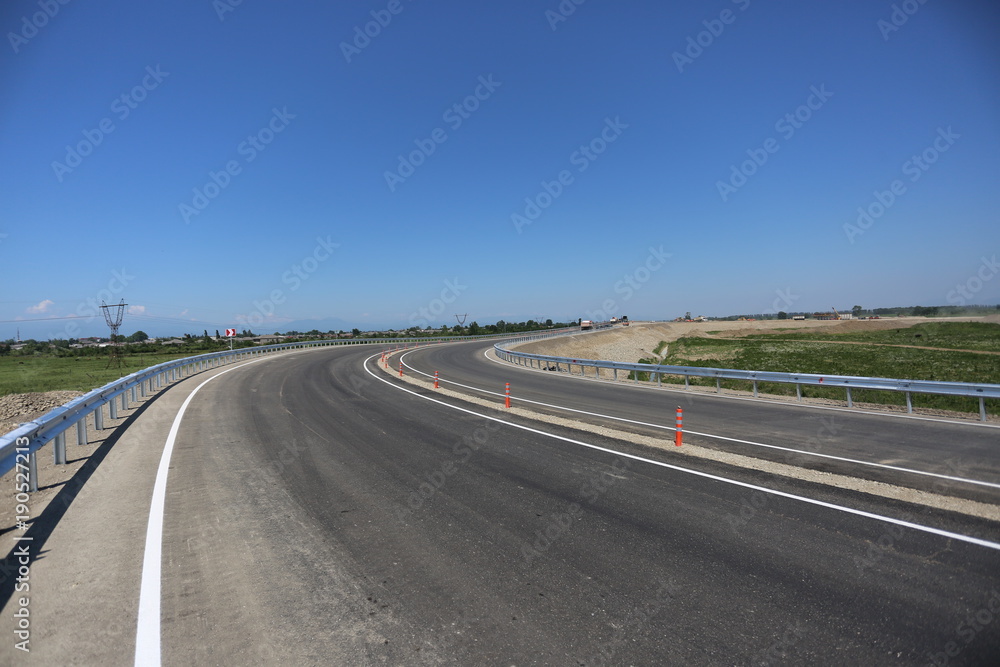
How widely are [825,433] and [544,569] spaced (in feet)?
29.5

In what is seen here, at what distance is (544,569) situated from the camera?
4.61 meters

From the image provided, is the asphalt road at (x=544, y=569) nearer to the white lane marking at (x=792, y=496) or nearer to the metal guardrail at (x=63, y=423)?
the white lane marking at (x=792, y=496)

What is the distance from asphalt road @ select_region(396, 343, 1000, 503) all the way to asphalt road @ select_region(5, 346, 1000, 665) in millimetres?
1594

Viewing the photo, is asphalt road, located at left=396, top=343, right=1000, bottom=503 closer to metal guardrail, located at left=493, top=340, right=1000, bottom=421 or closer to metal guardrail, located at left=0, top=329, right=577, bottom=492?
metal guardrail, located at left=493, top=340, right=1000, bottom=421

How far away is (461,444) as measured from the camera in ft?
32.0

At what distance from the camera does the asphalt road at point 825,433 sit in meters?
7.60

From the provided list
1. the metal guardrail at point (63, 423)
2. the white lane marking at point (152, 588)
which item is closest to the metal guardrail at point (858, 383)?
the white lane marking at point (152, 588)

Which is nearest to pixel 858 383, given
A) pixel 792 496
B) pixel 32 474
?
pixel 792 496

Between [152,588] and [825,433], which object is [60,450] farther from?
[825,433]

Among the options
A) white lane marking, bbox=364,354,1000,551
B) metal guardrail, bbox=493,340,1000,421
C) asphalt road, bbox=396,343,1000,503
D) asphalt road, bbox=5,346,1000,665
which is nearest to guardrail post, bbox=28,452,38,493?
Result: asphalt road, bbox=5,346,1000,665

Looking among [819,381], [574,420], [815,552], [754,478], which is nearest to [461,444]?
[574,420]

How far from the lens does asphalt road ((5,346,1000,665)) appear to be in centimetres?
350

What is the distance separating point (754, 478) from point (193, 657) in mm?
7259

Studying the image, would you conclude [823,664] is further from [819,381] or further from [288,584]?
[819,381]
